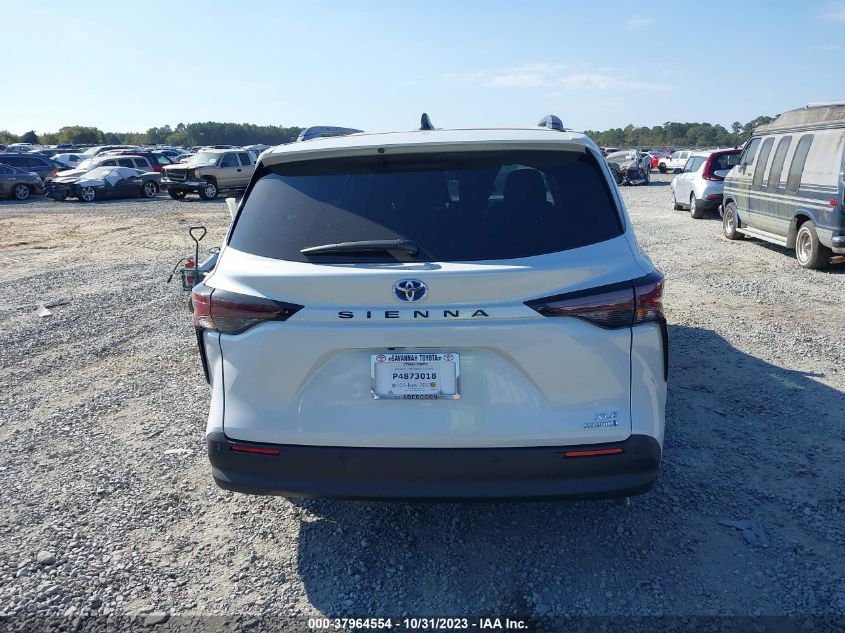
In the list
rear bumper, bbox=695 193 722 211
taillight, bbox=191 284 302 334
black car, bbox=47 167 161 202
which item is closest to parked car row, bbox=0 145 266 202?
black car, bbox=47 167 161 202

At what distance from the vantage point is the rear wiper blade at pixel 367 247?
284cm

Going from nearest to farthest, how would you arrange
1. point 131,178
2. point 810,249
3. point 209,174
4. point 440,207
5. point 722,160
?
point 440,207, point 810,249, point 722,160, point 209,174, point 131,178

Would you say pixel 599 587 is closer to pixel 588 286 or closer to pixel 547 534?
pixel 547 534

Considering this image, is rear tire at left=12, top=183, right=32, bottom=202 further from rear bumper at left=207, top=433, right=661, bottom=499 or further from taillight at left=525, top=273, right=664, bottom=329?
taillight at left=525, top=273, right=664, bottom=329

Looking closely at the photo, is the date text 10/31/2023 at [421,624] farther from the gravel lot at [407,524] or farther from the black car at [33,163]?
the black car at [33,163]

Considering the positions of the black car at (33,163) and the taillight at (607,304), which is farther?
the black car at (33,163)

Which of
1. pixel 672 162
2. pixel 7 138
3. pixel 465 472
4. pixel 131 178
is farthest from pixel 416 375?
pixel 7 138

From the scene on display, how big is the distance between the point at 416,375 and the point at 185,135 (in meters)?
132

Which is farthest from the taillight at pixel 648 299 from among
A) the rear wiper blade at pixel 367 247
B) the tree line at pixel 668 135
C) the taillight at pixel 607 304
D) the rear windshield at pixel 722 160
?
the tree line at pixel 668 135

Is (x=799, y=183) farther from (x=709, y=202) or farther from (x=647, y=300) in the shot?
(x=647, y=300)

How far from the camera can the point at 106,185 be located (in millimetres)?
28016

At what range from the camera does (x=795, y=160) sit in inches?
434

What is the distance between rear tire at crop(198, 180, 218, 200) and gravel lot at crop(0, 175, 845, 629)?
22.6 metres

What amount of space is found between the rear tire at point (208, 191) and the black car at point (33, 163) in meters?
8.53
